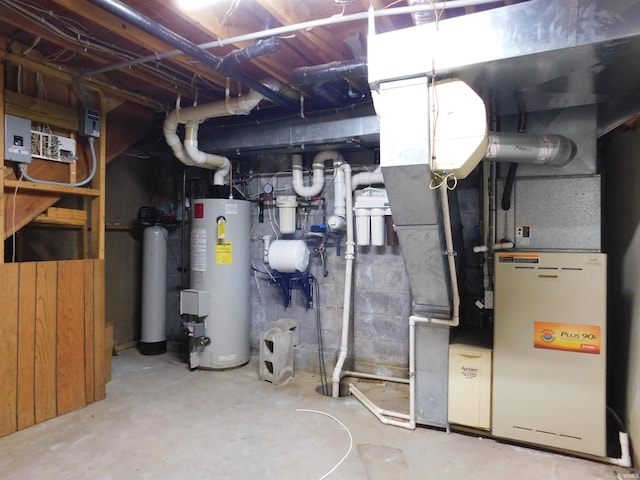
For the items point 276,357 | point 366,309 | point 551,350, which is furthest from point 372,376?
point 551,350

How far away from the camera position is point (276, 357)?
3.47 m

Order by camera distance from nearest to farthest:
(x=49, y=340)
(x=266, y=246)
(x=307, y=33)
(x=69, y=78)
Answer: (x=307, y=33)
(x=49, y=340)
(x=69, y=78)
(x=266, y=246)

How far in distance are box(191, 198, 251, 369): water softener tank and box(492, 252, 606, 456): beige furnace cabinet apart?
2350 millimetres

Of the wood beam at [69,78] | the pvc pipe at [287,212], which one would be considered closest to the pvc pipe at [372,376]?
the pvc pipe at [287,212]

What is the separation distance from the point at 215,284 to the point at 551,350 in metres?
2.78

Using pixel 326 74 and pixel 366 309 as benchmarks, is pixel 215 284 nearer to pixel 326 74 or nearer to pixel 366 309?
pixel 366 309

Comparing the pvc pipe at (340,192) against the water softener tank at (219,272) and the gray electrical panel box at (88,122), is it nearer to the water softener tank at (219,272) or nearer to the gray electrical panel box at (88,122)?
the water softener tank at (219,272)

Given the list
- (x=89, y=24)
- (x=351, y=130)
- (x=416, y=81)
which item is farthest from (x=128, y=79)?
(x=416, y=81)

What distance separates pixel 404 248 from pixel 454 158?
70cm

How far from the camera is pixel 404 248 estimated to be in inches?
92.6

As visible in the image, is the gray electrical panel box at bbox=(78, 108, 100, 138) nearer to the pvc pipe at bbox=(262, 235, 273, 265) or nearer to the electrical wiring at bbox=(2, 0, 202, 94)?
the electrical wiring at bbox=(2, 0, 202, 94)

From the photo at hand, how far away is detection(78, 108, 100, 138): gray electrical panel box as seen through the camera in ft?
9.84

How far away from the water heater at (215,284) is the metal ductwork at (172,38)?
1.31 meters

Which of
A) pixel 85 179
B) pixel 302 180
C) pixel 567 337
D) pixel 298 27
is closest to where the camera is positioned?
pixel 298 27
